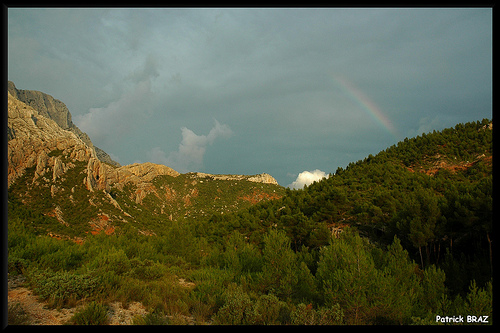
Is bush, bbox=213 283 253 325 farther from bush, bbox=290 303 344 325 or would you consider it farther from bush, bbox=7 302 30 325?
bush, bbox=7 302 30 325

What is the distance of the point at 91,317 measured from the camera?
5238 mm

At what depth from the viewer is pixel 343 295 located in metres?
6.28

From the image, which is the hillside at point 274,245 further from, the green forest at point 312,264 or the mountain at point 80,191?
the mountain at point 80,191

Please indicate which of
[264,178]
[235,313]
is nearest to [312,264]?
[235,313]

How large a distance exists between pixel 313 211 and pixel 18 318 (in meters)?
23.1

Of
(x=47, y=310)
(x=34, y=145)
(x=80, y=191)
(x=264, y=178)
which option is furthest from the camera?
(x=264, y=178)

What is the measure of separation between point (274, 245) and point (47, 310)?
22.8 ft

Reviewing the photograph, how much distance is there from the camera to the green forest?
6172mm

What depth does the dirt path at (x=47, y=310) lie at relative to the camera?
17.8 feet

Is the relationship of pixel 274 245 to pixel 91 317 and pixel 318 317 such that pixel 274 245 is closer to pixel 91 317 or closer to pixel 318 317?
pixel 318 317

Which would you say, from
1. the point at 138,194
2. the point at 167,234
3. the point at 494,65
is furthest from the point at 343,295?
the point at 138,194

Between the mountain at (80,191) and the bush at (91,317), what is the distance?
16599mm

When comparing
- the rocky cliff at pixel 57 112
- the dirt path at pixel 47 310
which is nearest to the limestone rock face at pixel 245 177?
the rocky cliff at pixel 57 112

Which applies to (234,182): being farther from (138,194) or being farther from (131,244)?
(131,244)
